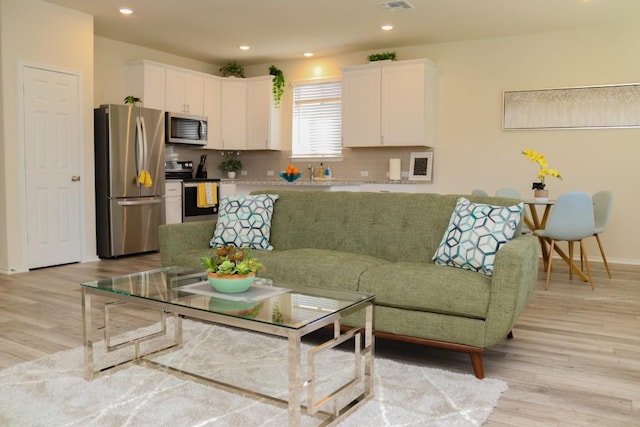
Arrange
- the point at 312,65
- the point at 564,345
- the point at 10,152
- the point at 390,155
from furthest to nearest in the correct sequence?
the point at 312,65, the point at 390,155, the point at 10,152, the point at 564,345

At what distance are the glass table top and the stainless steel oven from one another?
4.47 m

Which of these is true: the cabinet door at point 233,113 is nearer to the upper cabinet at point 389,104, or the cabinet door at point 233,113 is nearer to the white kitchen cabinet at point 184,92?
the white kitchen cabinet at point 184,92

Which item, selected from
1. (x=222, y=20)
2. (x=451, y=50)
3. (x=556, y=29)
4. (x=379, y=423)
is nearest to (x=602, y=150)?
(x=556, y=29)

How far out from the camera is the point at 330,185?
20.4 ft

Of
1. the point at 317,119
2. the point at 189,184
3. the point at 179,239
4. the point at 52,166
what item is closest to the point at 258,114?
the point at 317,119

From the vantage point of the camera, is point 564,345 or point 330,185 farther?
point 330,185

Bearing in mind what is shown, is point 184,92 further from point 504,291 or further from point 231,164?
point 504,291

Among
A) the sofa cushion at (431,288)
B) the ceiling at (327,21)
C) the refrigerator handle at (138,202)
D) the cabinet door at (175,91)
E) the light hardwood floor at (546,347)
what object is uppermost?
the ceiling at (327,21)

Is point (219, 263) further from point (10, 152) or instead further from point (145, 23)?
point (145, 23)

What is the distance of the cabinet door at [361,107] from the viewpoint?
7066 mm

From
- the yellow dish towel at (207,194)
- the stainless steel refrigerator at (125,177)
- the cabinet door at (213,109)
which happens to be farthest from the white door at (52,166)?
the cabinet door at (213,109)

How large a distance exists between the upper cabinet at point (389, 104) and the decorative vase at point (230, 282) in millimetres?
4791

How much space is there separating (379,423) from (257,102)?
652 cm

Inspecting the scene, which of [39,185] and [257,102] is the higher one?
[257,102]
